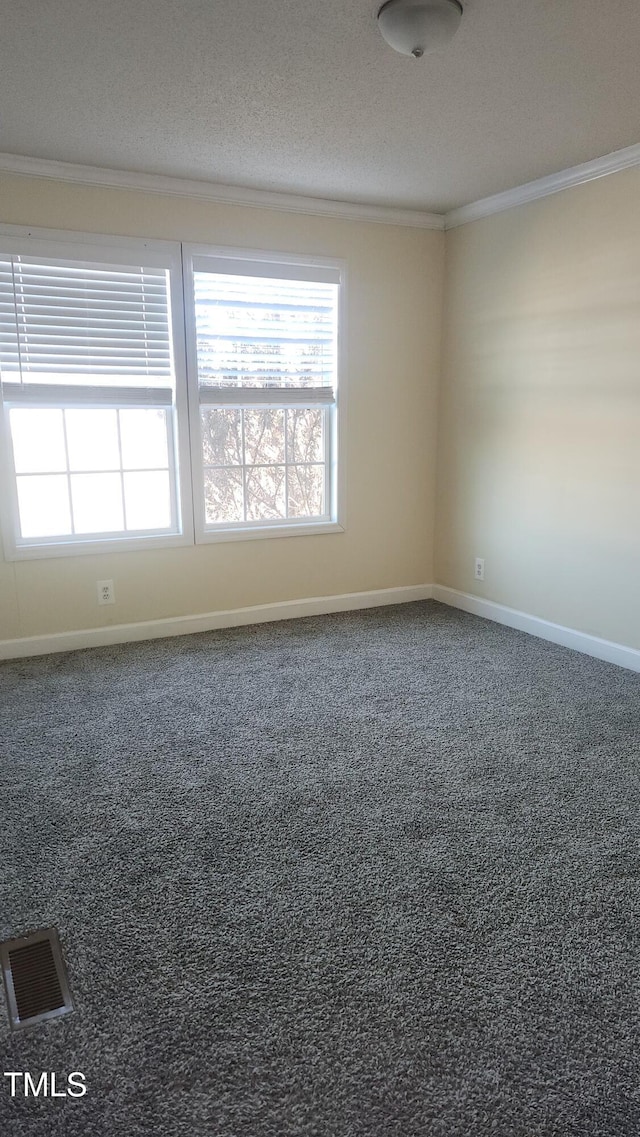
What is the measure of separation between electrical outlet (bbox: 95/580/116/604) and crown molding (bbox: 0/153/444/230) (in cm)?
211

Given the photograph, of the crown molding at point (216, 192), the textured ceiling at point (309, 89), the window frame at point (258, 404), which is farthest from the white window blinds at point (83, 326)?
the textured ceiling at point (309, 89)

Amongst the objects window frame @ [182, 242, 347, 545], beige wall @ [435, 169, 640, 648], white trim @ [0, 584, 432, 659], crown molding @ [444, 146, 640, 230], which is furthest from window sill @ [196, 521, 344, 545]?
crown molding @ [444, 146, 640, 230]

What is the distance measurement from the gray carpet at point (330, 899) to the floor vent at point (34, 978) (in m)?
0.03

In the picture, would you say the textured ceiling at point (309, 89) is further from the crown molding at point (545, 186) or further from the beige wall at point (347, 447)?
the beige wall at point (347, 447)

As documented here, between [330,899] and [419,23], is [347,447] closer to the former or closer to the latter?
[419,23]

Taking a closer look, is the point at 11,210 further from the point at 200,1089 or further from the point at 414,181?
the point at 200,1089

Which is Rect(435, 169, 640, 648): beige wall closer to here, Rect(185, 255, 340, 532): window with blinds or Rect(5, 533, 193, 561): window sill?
Rect(185, 255, 340, 532): window with blinds

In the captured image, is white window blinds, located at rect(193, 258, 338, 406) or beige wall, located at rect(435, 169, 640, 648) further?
white window blinds, located at rect(193, 258, 338, 406)

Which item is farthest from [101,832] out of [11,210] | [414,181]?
[414,181]

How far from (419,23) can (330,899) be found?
2595mm

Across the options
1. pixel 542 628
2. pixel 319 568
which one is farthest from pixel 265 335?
pixel 542 628

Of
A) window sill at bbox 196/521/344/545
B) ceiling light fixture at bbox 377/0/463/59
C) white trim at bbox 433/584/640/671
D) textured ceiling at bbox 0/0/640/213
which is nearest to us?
ceiling light fixture at bbox 377/0/463/59

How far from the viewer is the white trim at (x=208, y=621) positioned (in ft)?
12.4

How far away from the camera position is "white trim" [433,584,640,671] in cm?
362
